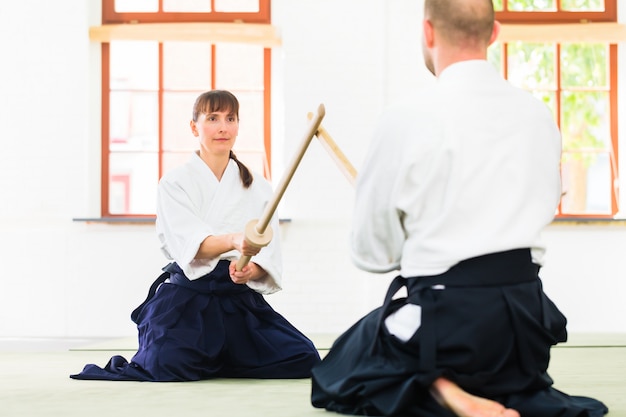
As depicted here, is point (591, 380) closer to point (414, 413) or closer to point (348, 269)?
point (414, 413)

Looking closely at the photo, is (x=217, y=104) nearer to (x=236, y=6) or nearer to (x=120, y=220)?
(x=120, y=220)

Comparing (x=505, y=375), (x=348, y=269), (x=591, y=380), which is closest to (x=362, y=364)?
(x=505, y=375)

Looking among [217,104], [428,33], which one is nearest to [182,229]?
[217,104]

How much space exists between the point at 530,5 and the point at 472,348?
173 inches

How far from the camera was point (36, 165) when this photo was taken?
19.2ft

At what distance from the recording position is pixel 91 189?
19.3 ft

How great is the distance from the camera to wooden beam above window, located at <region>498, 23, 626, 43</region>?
5922 mm

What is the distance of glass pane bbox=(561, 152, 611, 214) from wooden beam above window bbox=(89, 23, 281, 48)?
1842mm

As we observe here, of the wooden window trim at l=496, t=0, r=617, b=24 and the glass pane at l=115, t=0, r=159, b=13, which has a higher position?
the glass pane at l=115, t=0, r=159, b=13

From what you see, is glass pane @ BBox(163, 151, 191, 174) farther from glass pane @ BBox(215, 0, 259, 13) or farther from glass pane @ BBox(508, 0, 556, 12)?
glass pane @ BBox(508, 0, 556, 12)

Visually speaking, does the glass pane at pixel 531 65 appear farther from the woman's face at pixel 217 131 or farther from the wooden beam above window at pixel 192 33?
the woman's face at pixel 217 131

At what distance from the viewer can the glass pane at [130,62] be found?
601cm

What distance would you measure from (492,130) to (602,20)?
4291mm

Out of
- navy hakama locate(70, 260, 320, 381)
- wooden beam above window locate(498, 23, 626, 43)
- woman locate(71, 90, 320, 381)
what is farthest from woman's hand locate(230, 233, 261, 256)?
wooden beam above window locate(498, 23, 626, 43)
